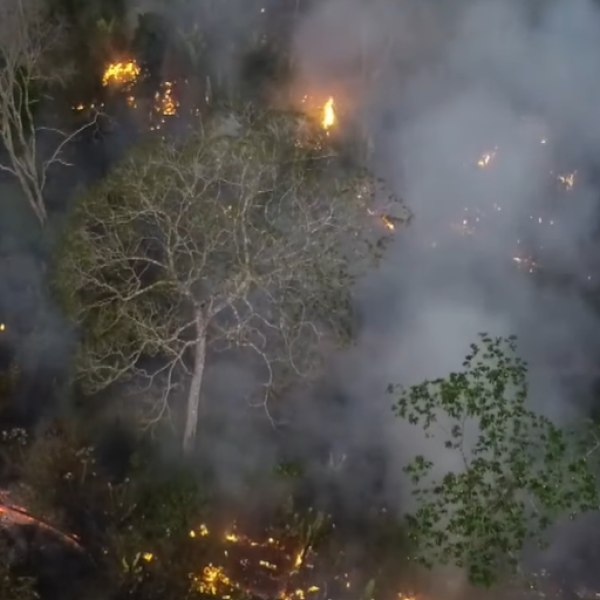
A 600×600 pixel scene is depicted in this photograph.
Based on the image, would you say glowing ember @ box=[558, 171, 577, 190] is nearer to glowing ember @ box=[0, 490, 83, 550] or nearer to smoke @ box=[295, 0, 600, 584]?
smoke @ box=[295, 0, 600, 584]

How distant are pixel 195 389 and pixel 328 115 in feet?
33.0

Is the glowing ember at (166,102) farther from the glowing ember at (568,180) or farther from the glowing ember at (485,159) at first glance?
the glowing ember at (568,180)

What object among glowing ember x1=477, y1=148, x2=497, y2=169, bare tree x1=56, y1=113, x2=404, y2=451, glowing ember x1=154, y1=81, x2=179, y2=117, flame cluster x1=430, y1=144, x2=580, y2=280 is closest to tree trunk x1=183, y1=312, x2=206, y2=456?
bare tree x1=56, y1=113, x2=404, y2=451

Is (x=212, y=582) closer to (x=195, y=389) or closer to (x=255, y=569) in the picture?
(x=255, y=569)

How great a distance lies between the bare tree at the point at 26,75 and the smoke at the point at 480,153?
708cm

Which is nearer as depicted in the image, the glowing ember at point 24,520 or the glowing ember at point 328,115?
the glowing ember at point 24,520

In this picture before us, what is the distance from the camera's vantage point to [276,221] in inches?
439

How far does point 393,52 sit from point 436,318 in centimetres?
900

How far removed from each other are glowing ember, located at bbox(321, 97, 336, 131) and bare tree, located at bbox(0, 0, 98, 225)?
5.74 m

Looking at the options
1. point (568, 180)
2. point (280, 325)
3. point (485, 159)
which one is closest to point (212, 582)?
point (280, 325)

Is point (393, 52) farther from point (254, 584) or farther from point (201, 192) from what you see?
point (254, 584)

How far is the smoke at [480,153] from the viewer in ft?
56.5

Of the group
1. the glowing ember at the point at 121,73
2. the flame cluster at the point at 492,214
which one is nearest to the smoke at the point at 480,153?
the flame cluster at the point at 492,214

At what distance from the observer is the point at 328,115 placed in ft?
62.1
